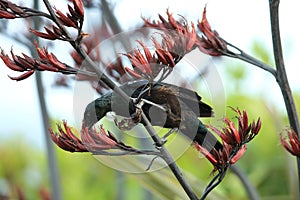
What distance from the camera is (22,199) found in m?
1.76

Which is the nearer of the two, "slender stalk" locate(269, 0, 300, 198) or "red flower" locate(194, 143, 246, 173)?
"red flower" locate(194, 143, 246, 173)

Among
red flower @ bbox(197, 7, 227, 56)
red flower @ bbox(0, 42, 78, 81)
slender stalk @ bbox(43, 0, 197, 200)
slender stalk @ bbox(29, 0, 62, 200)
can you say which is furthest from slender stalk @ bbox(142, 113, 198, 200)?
slender stalk @ bbox(29, 0, 62, 200)

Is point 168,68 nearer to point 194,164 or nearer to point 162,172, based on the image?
point 162,172

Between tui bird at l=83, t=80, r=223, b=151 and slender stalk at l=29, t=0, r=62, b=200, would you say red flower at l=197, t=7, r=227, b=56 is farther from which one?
slender stalk at l=29, t=0, r=62, b=200

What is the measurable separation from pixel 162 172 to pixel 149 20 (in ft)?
1.37

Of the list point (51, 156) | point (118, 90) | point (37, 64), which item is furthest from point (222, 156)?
point (51, 156)

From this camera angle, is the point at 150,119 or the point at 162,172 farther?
the point at 162,172

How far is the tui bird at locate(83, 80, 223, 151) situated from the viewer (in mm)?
979

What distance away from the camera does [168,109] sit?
1.02 m

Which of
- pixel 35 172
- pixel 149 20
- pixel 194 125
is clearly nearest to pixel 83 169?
pixel 35 172

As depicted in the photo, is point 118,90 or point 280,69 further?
point 280,69

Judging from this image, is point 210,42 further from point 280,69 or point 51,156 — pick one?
point 51,156

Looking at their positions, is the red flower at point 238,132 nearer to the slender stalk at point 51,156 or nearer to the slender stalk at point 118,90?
the slender stalk at point 118,90

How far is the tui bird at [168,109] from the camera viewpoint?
3.21 feet
